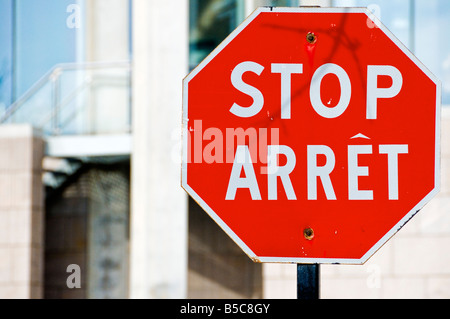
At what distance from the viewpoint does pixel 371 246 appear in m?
2.41

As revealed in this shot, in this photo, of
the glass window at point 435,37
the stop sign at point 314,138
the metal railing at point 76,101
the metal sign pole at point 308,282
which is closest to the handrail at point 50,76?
the metal railing at point 76,101

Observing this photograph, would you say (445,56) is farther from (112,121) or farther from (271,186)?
(271,186)

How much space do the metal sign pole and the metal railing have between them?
693 cm

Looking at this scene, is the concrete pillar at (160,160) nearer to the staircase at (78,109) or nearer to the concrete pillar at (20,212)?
the staircase at (78,109)

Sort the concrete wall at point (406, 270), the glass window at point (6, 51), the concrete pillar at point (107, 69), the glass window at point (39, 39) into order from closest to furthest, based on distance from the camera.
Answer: the concrete wall at point (406, 270), the glass window at point (39, 39), the concrete pillar at point (107, 69), the glass window at point (6, 51)

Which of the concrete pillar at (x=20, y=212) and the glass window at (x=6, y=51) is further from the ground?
the glass window at (x=6, y=51)

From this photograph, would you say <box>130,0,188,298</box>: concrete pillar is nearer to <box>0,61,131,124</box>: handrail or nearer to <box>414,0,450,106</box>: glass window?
<box>0,61,131,124</box>: handrail

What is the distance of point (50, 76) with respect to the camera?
30.6ft

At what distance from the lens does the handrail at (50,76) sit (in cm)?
929

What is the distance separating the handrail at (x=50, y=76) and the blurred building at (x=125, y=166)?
0.06ft

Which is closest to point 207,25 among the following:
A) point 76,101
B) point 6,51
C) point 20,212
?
point 76,101

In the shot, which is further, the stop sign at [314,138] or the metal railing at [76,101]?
the metal railing at [76,101]

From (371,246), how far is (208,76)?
0.75 metres

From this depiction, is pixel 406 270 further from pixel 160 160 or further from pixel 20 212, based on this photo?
pixel 20 212
